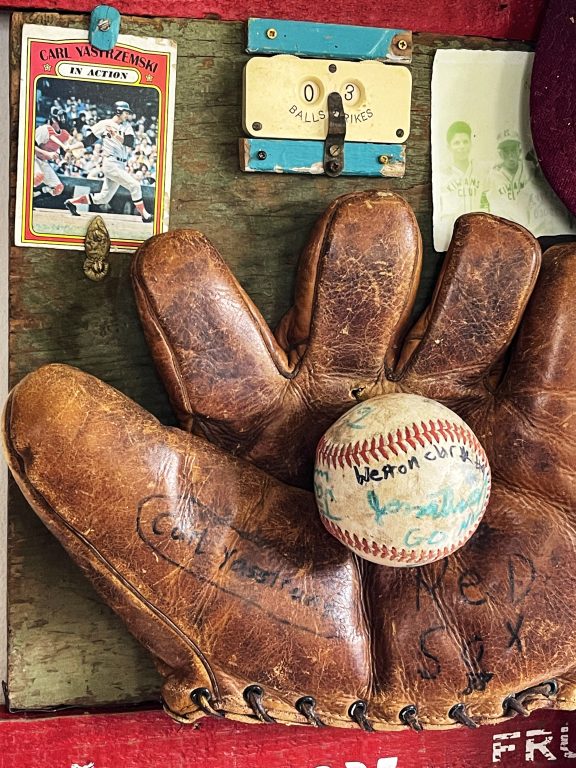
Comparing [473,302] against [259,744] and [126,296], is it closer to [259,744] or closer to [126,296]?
[126,296]

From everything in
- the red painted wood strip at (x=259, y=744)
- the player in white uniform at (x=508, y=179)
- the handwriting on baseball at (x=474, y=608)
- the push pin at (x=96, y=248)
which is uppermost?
the player in white uniform at (x=508, y=179)

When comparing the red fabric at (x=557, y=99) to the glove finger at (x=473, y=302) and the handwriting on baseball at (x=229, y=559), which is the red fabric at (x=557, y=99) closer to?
the glove finger at (x=473, y=302)

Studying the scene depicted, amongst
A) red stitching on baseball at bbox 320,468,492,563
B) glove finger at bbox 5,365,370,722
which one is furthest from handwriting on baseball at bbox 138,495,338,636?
red stitching on baseball at bbox 320,468,492,563

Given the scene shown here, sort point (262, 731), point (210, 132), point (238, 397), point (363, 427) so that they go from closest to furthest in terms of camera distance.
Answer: point (363, 427) → point (238, 397) → point (210, 132) → point (262, 731)

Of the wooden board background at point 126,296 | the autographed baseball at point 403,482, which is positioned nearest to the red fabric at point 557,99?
the wooden board background at point 126,296

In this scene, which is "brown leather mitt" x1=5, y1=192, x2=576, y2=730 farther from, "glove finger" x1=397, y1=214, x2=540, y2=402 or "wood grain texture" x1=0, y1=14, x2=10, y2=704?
"wood grain texture" x1=0, y1=14, x2=10, y2=704

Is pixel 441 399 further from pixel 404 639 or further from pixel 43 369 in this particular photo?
pixel 43 369

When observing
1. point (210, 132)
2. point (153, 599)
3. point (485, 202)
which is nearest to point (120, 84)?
point (210, 132)
